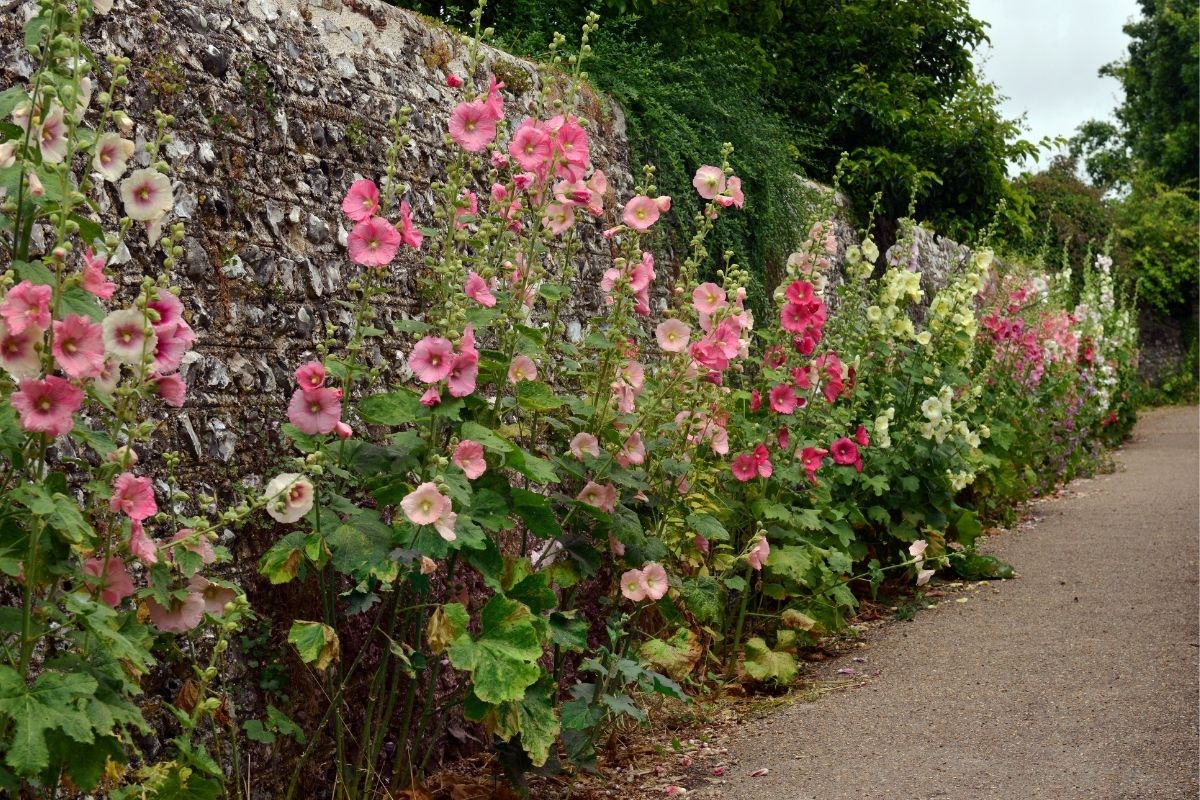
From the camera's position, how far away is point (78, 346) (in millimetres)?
1986

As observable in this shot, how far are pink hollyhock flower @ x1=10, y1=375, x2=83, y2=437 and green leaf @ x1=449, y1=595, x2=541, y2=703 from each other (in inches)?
40.1

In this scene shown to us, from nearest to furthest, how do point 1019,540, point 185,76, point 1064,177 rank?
point 185,76
point 1019,540
point 1064,177

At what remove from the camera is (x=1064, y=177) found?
61.2 ft

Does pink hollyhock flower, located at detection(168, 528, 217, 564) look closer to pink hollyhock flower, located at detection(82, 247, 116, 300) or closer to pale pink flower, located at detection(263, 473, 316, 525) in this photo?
pale pink flower, located at detection(263, 473, 316, 525)

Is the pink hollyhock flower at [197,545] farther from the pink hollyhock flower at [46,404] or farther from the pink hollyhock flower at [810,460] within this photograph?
the pink hollyhock flower at [810,460]

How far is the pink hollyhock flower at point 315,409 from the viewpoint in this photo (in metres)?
2.63

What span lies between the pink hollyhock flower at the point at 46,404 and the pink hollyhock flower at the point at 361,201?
3.19 ft

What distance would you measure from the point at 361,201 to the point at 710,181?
4.15 feet

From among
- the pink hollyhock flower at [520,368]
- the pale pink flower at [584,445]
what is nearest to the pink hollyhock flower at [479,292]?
the pink hollyhock flower at [520,368]

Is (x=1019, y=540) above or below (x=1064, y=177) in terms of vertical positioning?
below

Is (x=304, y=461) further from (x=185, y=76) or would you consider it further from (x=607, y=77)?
(x=607, y=77)

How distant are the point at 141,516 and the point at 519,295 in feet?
3.94

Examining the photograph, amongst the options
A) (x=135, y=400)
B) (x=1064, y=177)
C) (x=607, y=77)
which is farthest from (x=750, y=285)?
(x=1064, y=177)

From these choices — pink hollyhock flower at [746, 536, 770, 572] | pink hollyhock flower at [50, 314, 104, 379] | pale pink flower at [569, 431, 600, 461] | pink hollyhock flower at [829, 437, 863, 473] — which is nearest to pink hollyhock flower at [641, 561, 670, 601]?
pale pink flower at [569, 431, 600, 461]
